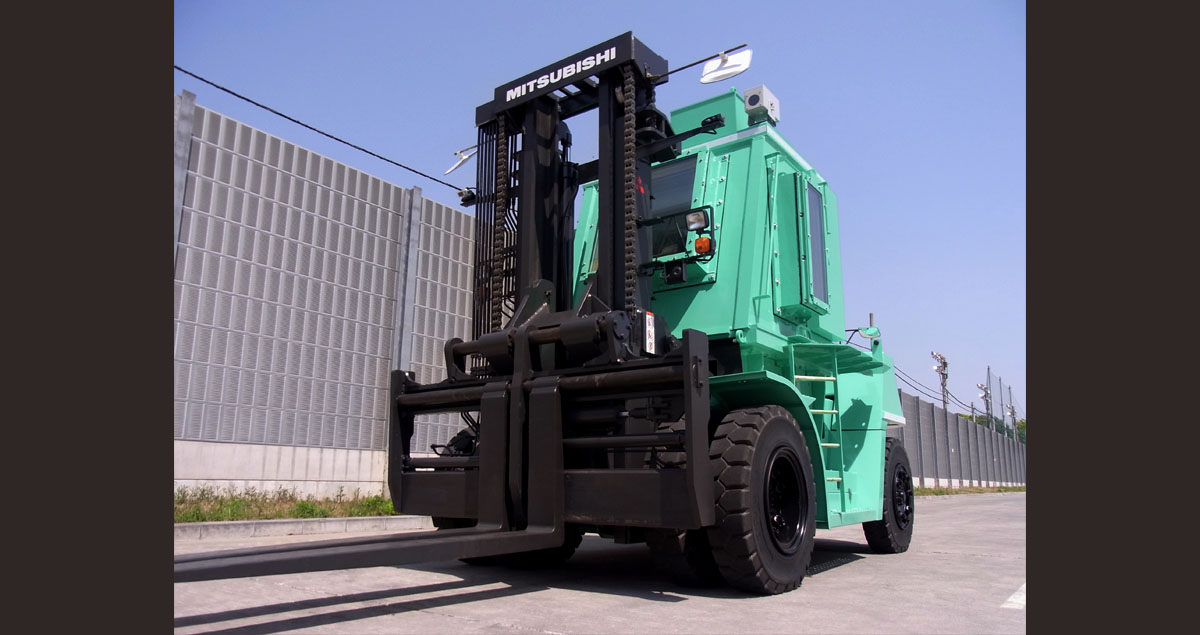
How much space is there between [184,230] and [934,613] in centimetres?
834

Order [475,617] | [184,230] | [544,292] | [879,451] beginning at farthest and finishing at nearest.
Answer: [184,230]
[879,451]
[544,292]
[475,617]

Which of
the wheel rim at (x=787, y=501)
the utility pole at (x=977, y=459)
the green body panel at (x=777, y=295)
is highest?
the green body panel at (x=777, y=295)

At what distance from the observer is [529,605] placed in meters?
4.01

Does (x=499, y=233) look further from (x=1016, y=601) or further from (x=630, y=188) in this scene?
(x=1016, y=601)

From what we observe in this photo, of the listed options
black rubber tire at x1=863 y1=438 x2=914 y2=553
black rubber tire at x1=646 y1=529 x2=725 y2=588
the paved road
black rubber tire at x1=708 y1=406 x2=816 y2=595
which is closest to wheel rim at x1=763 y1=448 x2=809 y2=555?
black rubber tire at x1=708 y1=406 x2=816 y2=595

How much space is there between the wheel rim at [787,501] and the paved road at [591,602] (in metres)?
0.34

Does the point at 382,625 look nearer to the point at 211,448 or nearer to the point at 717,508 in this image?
the point at 717,508

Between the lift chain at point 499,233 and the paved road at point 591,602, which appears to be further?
the lift chain at point 499,233

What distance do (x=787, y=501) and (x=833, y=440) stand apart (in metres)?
1.49

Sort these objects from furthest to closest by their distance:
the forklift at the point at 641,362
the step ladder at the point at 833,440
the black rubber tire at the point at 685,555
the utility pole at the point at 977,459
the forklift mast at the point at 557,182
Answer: the utility pole at the point at 977,459 → the step ladder at the point at 833,440 → the forklift mast at the point at 557,182 → the black rubber tire at the point at 685,555 → the forklift at the point at 641,362

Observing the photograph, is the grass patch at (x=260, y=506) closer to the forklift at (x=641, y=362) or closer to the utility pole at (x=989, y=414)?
the forklift at (x=641, y=362)

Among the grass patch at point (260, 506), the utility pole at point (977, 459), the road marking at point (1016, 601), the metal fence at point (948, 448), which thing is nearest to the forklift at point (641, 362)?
the road marking at point (1016, 601)

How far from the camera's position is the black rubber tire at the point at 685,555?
4.45 m

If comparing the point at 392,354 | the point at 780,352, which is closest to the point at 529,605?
the point at 780,352
